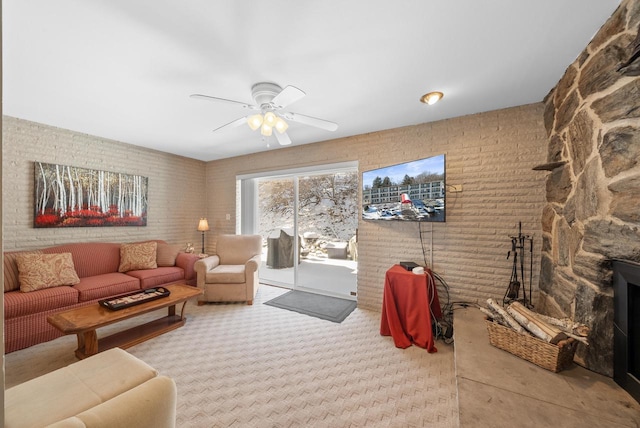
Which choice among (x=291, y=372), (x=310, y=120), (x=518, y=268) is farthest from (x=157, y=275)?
(x=518, y=268)

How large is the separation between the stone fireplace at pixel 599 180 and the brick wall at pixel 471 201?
50 cm

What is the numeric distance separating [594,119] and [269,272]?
4520 mm

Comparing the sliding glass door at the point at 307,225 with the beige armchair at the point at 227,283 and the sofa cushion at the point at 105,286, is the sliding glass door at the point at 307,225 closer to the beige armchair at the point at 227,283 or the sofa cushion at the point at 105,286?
the beige armchair at the point at 227,283

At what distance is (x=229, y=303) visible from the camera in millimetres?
3523

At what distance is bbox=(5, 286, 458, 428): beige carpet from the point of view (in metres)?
1.65

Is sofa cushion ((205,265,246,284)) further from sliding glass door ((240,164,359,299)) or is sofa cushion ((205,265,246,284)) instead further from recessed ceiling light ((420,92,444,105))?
recessed ceiling light ((420,92,444,105))

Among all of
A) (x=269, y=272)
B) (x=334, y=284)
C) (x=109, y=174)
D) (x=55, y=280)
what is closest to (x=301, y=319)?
(x=334, y=284)

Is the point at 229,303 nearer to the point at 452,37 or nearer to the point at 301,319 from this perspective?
the point at 301,319

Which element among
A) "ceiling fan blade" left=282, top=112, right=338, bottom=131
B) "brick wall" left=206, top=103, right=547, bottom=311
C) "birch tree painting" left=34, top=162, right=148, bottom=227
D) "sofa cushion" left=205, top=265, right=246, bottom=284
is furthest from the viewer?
"sofa cushion" left=205, top=265, right=246, bottom=284

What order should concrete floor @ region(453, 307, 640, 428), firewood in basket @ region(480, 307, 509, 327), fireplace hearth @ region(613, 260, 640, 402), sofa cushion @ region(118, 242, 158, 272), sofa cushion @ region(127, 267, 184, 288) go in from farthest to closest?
sofa cushion @ region(118, 242, 158, 272) < sofa cushion @ region(127, 267, 184, 288) < firewood in basket @ region(480, 307, 509, 327) < fireplace hearth @ region(613, 260, 640, 402) < concrete floor @ region(453, 307, 640, 428)

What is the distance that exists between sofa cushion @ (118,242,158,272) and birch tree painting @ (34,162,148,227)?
524 millimetres

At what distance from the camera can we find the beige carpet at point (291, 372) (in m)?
1.65

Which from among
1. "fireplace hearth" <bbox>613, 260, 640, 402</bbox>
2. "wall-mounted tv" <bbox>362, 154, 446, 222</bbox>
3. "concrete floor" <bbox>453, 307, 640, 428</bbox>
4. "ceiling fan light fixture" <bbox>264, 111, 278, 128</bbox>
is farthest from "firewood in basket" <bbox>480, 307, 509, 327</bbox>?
"ceiling fan light fixture" <bbox>264, 111, 278, 128</bbox>

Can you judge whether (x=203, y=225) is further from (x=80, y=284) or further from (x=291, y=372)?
(x=291, y=372)
